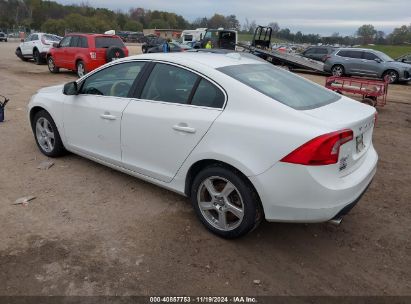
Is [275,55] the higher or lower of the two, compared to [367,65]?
higher

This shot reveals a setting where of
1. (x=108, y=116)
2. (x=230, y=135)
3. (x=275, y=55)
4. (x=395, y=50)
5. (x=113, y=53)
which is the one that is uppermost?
(x=395, y=50)

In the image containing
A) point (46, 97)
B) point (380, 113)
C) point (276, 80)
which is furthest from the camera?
point (380, 113)

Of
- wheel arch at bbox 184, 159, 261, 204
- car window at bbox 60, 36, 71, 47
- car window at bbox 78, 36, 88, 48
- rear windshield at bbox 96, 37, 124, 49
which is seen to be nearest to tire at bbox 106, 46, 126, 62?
rear windshield at bbox 96, 37, 124, 49

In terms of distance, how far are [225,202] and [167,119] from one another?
957 millimetres

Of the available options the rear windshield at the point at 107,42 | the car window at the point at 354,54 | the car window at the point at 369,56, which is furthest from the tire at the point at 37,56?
the car window at the point at 369,56

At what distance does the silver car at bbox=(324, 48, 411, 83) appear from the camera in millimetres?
18359

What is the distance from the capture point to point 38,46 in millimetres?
19297

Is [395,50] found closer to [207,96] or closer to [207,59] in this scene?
[207,59]

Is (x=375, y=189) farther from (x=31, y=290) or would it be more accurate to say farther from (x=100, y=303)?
(x=31, y=290)

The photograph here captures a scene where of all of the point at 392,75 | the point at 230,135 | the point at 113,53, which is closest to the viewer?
the point at 230,135

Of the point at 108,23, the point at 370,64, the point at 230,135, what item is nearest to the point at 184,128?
the point at 230,135

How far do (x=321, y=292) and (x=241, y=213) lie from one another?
87 cm

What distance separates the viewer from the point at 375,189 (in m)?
4.78

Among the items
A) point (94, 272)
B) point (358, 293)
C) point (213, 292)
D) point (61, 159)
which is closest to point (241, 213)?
point (213, 292)
